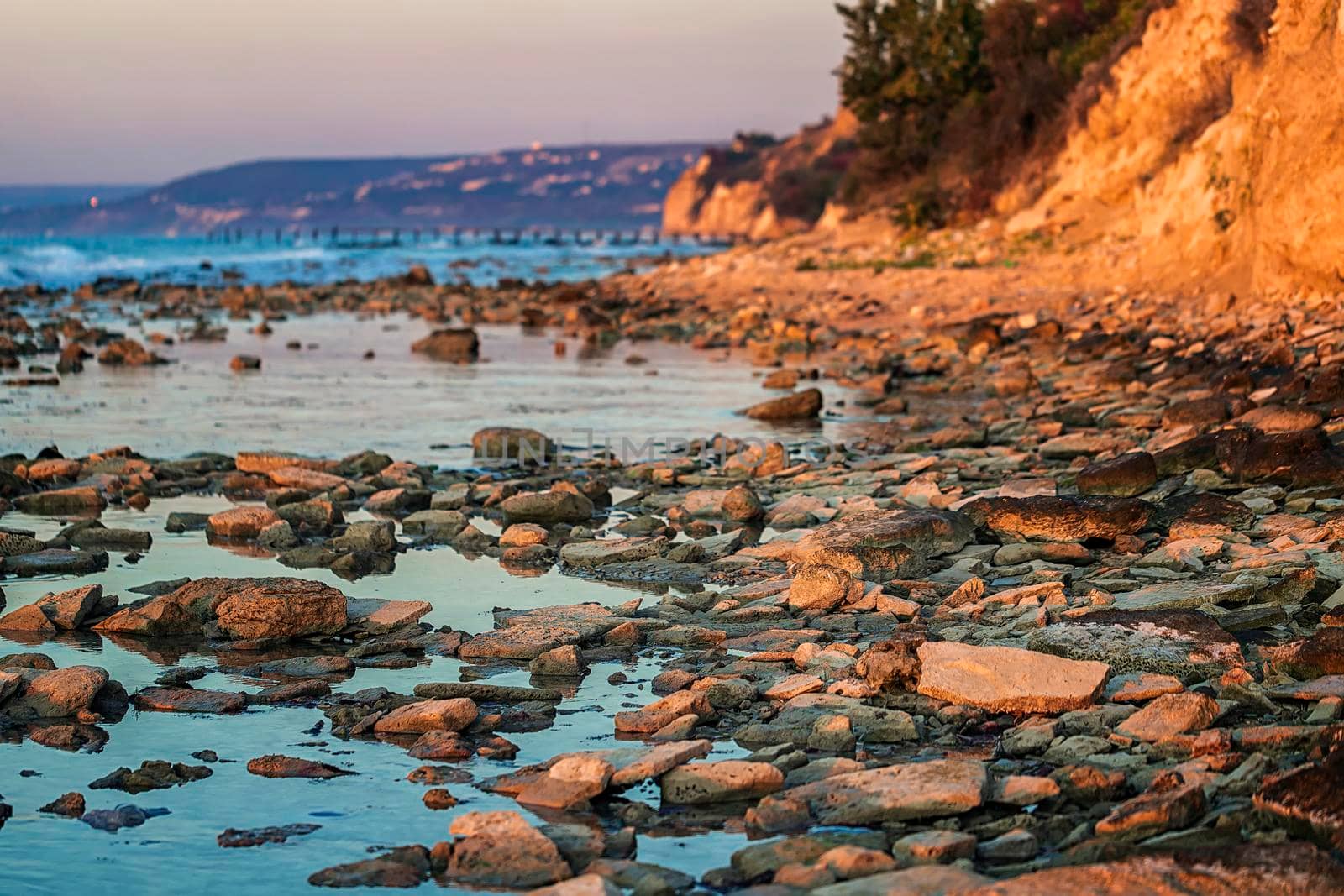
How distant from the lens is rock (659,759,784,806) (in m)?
4.61

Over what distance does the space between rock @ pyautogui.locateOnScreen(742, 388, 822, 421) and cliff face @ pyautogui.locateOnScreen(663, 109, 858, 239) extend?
60022mm

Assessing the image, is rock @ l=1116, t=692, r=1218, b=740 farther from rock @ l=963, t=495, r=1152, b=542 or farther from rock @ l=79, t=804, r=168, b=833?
rock @ l=79, t=804, r=168, b=833

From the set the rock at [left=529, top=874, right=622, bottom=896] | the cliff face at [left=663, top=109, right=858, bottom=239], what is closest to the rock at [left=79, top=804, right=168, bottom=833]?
the rock at [left=529, top=874, right=622, bottom=896]

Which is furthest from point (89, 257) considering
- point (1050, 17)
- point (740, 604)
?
point (740, 604)

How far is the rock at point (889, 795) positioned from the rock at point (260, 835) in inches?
51.7

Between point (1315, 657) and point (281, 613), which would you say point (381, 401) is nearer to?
point (281, 613)

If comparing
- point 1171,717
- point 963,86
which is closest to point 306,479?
point 1171,717

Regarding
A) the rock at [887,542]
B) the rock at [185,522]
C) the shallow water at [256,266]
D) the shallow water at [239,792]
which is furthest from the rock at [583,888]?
the shallow water at [256,266]

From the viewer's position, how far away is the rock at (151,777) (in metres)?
4.75

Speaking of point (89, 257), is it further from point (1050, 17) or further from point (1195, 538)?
point (1195, 538)

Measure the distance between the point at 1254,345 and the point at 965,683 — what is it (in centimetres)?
925

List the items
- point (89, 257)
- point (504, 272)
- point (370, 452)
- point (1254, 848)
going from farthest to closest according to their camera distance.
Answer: point (89, 257) → point (504, 272) → point (370, 452) → point (1254, 848)

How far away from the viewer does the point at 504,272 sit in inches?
2322

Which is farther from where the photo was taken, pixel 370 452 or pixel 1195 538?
pixel 370 452
